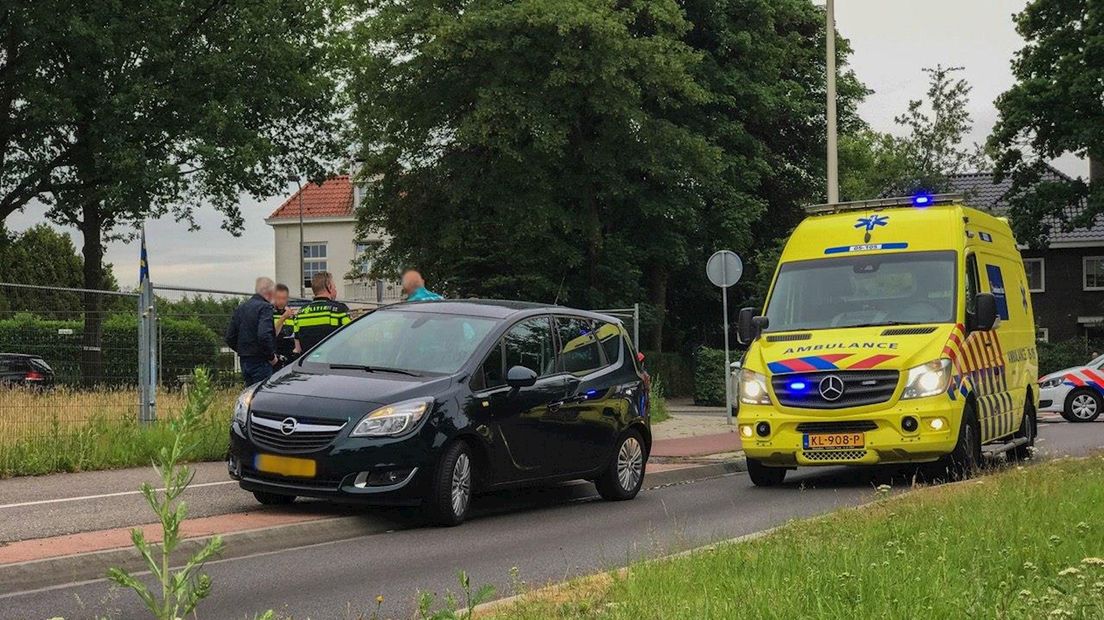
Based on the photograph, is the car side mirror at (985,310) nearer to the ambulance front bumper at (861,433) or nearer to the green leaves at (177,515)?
the ambulance front bumper at (861,433)

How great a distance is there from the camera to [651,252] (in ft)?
134

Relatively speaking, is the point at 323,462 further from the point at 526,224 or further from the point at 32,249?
the point at 32,249

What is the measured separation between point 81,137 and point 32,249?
154 feet

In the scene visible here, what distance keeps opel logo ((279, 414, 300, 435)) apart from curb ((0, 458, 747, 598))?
2.29 ft

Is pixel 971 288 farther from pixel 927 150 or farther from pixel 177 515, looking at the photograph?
pixel 927 150

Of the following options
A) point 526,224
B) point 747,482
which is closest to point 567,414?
point 747,482

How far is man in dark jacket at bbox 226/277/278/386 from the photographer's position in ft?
48.3

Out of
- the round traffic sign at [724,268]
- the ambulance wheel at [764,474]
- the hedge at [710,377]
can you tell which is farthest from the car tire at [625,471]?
the hedge at [710,377]

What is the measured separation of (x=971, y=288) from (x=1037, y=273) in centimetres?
5143

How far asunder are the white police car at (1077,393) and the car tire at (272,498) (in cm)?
2319

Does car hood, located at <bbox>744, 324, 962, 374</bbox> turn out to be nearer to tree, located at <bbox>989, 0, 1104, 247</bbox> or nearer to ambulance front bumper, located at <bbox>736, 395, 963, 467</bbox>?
ambulance front bumper, located at <bbox>736, 395, 963, 467</bbox>

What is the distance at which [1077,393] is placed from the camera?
3097 centimetres

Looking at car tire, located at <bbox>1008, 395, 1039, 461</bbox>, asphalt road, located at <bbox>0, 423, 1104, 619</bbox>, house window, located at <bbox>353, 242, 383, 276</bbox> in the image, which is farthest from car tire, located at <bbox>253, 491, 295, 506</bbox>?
house window, located at <bbox>353, 242, 383, 276</bbox>

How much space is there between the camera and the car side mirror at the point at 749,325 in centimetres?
1417
